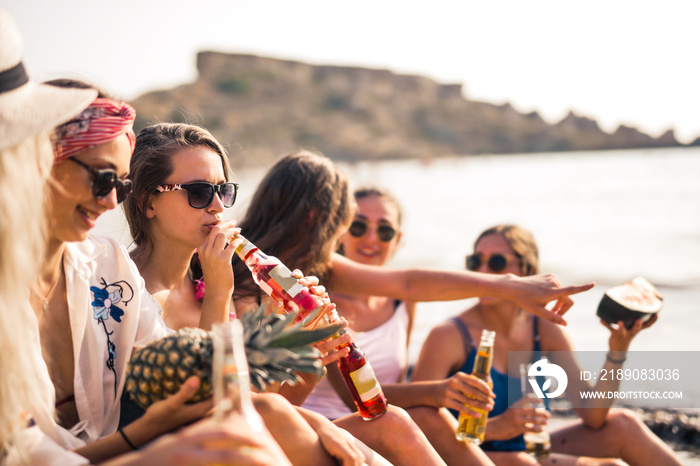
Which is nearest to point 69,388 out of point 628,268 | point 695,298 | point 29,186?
point 29,186

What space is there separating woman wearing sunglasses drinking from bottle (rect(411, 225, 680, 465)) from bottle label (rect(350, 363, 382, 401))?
40.0 inches

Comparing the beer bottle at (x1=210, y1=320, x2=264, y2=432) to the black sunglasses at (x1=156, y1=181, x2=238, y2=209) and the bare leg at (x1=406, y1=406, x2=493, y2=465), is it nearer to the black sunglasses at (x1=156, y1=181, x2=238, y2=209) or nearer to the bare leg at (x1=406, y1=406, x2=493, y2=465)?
the black sunglasses at (x1=156, y1=181, x2=238, y2=209)

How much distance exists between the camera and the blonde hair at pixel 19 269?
170 cm

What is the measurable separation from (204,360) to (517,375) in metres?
2.37

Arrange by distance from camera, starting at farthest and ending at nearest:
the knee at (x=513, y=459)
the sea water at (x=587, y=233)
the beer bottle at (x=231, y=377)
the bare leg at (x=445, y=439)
→ the sea water at (x=587, y=233) → the knee at (x=513, y=459) → the bare leg at (x=445, y=439) → the beer bottle at (x=231, y=377)

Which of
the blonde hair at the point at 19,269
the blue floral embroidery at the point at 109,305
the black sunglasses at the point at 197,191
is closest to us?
the blonde hair at the point at 19,269

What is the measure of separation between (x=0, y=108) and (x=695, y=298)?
33.5 feet

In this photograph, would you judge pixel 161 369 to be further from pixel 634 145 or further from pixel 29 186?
pixel 634 145

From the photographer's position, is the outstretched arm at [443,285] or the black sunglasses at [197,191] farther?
the outstretched arm at [443,285]

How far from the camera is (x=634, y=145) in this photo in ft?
289

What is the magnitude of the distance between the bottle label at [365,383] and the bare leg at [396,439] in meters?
0.09

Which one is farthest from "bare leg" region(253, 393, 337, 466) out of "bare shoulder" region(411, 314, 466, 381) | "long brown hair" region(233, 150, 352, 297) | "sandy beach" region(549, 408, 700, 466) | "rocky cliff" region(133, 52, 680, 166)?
"rocky cliff" region(133, 52, 680, 166)

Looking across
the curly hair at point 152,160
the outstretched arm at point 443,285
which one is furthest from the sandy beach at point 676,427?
the curly hair at point 152,160
